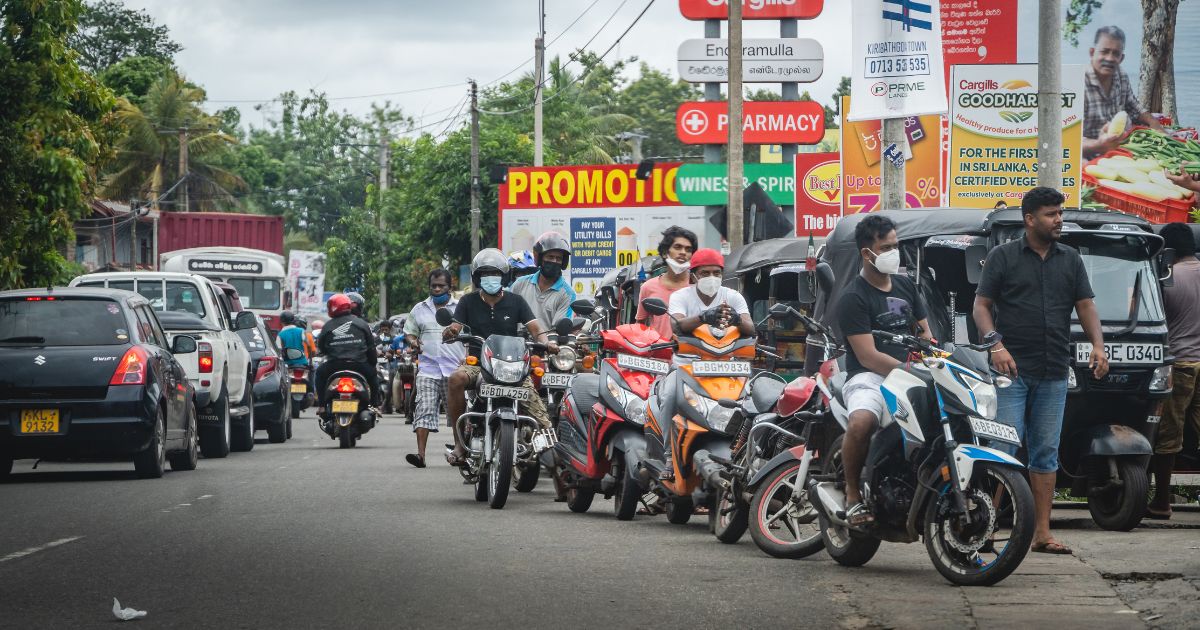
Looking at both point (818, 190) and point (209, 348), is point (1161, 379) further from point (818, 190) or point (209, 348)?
point (818, 190)

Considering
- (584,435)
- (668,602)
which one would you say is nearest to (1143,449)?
(584,435)

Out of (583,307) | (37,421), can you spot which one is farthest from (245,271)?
(583,307)

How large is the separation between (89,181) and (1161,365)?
15748 millimetres

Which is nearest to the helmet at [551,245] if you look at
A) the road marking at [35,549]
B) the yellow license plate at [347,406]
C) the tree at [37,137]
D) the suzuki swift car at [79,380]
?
the suzuki swift car at [79,380]

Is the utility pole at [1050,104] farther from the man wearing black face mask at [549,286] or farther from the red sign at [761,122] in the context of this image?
the red sign at [761,122]

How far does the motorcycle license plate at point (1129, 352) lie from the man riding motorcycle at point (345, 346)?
10888 mm

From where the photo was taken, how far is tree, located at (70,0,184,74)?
74125 millimetres

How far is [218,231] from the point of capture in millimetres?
51719

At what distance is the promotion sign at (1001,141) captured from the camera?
79.3ft

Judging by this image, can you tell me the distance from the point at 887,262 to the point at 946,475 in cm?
127

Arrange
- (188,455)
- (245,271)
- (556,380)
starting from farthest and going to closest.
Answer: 1. (245,271)
2. (188,455)
3. (556,380)

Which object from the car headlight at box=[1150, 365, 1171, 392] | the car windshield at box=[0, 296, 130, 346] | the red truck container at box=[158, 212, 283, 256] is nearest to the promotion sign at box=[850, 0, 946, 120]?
the car headlight at box=[1150, 365, 1171, 392]

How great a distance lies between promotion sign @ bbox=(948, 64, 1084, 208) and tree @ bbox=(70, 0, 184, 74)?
180ft

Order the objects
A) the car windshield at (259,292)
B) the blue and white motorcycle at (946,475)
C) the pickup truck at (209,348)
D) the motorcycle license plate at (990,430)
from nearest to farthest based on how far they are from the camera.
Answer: the blue and white motorcycle at (946,475) → the motorcycle license plate at (990,430) → the pickup truck at (209,348) → the car windshield at (259,292)
